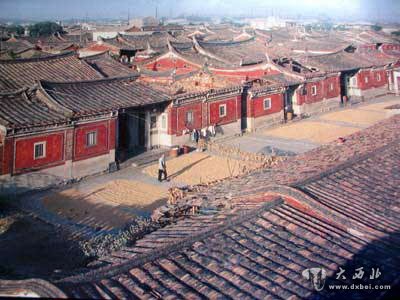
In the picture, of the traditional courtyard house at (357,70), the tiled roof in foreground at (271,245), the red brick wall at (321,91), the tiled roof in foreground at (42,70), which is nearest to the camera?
the tiled roof in foreground at (271,245)

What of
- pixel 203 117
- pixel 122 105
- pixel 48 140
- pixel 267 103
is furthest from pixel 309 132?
pixel 48 140

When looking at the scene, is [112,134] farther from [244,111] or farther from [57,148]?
[244,111]

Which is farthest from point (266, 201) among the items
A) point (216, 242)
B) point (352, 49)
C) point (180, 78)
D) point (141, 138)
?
point (352, 49)

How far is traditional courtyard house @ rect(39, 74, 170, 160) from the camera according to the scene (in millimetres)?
18094

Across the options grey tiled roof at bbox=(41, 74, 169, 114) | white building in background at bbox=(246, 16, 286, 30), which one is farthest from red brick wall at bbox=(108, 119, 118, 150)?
white building in background at bbox=(246, 16, 286, 30)

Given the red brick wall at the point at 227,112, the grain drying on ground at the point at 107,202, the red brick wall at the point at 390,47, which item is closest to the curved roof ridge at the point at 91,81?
the red brick wall at the point at 227,112

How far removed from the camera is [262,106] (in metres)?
26.4

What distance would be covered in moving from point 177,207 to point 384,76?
34.0 metres

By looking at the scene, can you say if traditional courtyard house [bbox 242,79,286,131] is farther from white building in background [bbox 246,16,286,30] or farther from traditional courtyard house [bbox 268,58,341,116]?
white building in background [bbox 246,16,286,30]

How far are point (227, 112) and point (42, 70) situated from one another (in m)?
9.51

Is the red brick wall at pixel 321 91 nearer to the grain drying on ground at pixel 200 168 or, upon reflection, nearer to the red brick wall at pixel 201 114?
the red brick wall at pixel 201 114

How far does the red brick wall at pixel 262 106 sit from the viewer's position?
25578mm

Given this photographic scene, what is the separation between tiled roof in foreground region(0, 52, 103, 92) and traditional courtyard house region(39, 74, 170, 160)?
3.40 meters

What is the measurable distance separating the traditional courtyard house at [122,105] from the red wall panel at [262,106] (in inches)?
232
